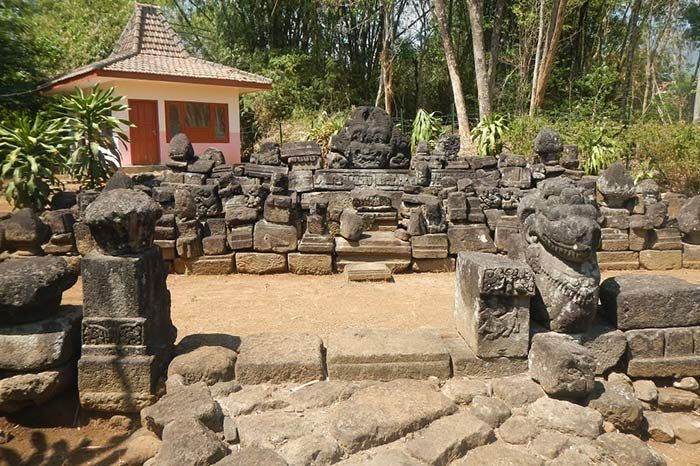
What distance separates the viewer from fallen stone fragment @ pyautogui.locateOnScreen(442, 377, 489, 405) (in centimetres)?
344

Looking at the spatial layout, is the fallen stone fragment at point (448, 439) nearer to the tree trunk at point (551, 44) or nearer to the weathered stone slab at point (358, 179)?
the weathered stone slab at point (358, 179)

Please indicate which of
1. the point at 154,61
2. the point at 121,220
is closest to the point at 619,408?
the point at 121,220

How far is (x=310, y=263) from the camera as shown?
766 cm

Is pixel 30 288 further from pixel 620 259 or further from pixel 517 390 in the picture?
pixel 620 259

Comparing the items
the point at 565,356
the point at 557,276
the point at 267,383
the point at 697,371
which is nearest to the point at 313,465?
the point at 267,383

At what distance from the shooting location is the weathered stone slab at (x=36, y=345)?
323 cm

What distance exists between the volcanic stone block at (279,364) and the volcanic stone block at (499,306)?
1175mm

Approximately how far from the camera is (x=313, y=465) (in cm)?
279

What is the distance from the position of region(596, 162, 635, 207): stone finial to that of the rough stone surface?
222 inches

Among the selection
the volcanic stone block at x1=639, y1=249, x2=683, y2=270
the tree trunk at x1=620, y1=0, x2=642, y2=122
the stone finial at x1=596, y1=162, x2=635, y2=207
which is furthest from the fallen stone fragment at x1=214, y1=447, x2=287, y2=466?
the tree trunk at x1=620, y1=0, x2=642, y2=122

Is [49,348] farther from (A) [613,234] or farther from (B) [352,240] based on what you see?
(A) [613,234]

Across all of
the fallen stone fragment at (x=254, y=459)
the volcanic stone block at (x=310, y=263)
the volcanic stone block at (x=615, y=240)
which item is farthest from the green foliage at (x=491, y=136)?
the fallen stone fragment at (x=254, y=459)

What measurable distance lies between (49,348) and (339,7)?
22332 mm

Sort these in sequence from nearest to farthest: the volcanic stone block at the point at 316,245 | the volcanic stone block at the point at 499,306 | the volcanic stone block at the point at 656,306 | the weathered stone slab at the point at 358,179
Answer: the volcanic stone block at the point at 499,306 → the volcanic stone block at the point at 656,306 → the volcanic stone block at the point at 316,245 → the weathered stone slab at the point at 358,179
